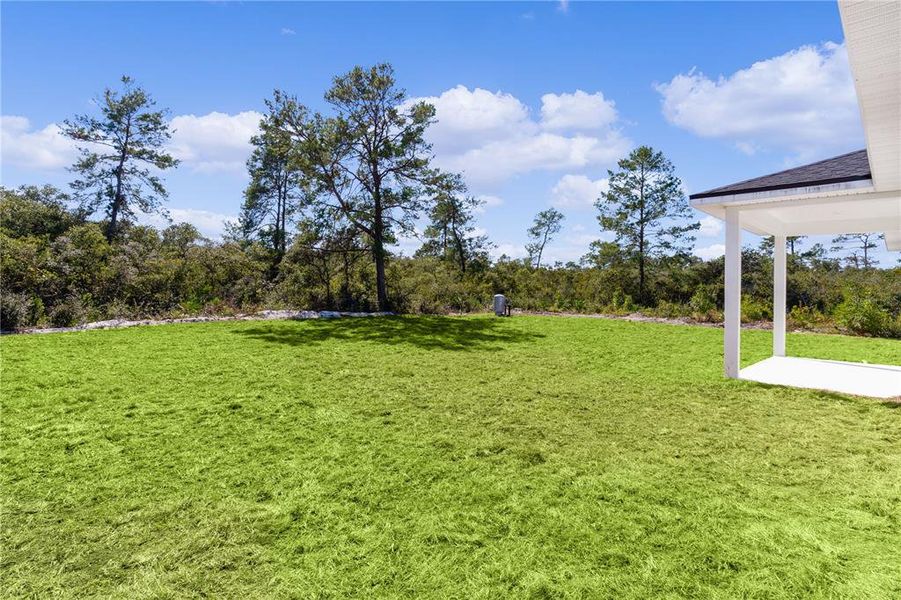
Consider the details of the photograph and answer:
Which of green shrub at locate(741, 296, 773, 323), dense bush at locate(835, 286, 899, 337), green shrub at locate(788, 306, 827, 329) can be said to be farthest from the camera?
green shrub at locate(741, 296, 773, 323)

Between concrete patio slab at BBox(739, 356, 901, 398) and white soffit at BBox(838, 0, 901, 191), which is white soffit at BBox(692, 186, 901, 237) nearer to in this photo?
white soffit at BBox(838, 0, 901, 191)

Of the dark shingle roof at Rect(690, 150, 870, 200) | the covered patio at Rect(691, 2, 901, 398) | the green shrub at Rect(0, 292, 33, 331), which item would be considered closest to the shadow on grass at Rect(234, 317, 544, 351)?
the green shrub at Rect(0, 292, 33, 331)

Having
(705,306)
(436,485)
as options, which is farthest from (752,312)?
(436,485)

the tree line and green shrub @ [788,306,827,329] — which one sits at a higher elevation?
the tree line

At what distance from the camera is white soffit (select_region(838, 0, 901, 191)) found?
2.18 m

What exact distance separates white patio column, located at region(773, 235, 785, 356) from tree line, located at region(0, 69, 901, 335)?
16.8 ft

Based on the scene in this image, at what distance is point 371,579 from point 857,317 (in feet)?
49.8

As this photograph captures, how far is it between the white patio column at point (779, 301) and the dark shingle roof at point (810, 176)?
246 centimetres

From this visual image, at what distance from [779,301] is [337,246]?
44.4 ft

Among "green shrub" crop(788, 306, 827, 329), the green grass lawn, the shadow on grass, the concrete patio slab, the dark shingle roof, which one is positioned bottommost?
the green grass lawn

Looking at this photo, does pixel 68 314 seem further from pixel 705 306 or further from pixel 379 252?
pixel 705 306

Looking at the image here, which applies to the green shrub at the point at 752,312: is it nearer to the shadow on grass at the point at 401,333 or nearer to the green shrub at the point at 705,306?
the green shrub at the point at 705,306

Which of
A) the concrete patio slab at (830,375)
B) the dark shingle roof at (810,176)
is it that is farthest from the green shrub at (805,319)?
the dark shingle roof at (810,176)

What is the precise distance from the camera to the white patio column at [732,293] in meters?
6.58
